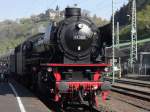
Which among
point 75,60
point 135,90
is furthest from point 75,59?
point 135,90

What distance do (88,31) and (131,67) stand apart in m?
44.0

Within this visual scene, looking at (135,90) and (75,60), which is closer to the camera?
(75,60)

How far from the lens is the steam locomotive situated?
18219 millimetres

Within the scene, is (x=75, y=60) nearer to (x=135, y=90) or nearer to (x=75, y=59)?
(x=75, y=59)

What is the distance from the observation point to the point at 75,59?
18797 millimetres

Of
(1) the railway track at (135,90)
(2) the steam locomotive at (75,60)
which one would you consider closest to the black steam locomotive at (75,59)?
(2) the steam locomotive at (75,60)

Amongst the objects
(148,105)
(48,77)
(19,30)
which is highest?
(19,30)

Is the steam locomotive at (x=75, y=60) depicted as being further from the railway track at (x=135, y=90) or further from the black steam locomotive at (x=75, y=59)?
the railway track at (x=135, y=90)

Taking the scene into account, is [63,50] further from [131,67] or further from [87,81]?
[131,67]

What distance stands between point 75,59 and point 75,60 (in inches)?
1.7

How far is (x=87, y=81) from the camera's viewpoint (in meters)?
18.4

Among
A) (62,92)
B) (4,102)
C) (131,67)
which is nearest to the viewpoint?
(62,92)

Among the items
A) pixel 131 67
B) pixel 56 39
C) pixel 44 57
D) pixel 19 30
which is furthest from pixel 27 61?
pixel 19 30

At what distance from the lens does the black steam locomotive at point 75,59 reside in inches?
717
